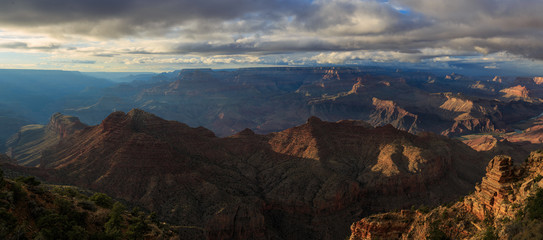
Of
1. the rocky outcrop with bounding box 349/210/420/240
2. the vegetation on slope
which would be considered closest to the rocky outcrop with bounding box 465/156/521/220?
the rocky outcrop with bounding box 349/210/420/240

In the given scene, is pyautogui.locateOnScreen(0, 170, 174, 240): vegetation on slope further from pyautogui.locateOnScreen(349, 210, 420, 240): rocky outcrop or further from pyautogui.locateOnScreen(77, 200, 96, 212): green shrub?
pyautogui.locateOnScreen(349, 210, 420, 240): rocky outcrop

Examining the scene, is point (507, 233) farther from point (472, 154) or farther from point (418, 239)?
point (472, 154)

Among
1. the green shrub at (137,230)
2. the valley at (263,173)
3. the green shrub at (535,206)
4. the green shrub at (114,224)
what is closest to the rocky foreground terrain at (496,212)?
the green shrub at (535,206)

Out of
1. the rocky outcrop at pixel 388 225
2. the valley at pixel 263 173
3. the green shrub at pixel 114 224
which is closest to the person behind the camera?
the green shrub at pixel 114 224

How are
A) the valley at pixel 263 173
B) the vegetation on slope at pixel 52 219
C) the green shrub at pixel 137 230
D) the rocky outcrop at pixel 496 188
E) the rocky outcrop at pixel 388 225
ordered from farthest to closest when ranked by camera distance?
the valley at pixel 263 173
the rocky outcrop at pixel 388 225
the green shrub at pixel 137 230
the rocky outcrop at pixel 496 188
the vegetation on slope at pixel 52 219

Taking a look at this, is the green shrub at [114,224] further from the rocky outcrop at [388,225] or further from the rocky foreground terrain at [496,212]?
the rocky foreground terrain at [496,212]

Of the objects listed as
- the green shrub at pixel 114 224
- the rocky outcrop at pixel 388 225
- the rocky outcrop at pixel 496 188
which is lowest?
the rocky outcrop at pixel 388 225

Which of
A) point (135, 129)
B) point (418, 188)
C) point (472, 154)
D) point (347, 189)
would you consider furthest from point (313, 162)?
point (472, 154)

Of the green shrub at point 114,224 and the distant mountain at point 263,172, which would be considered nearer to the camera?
the green shrub at point 114,224
